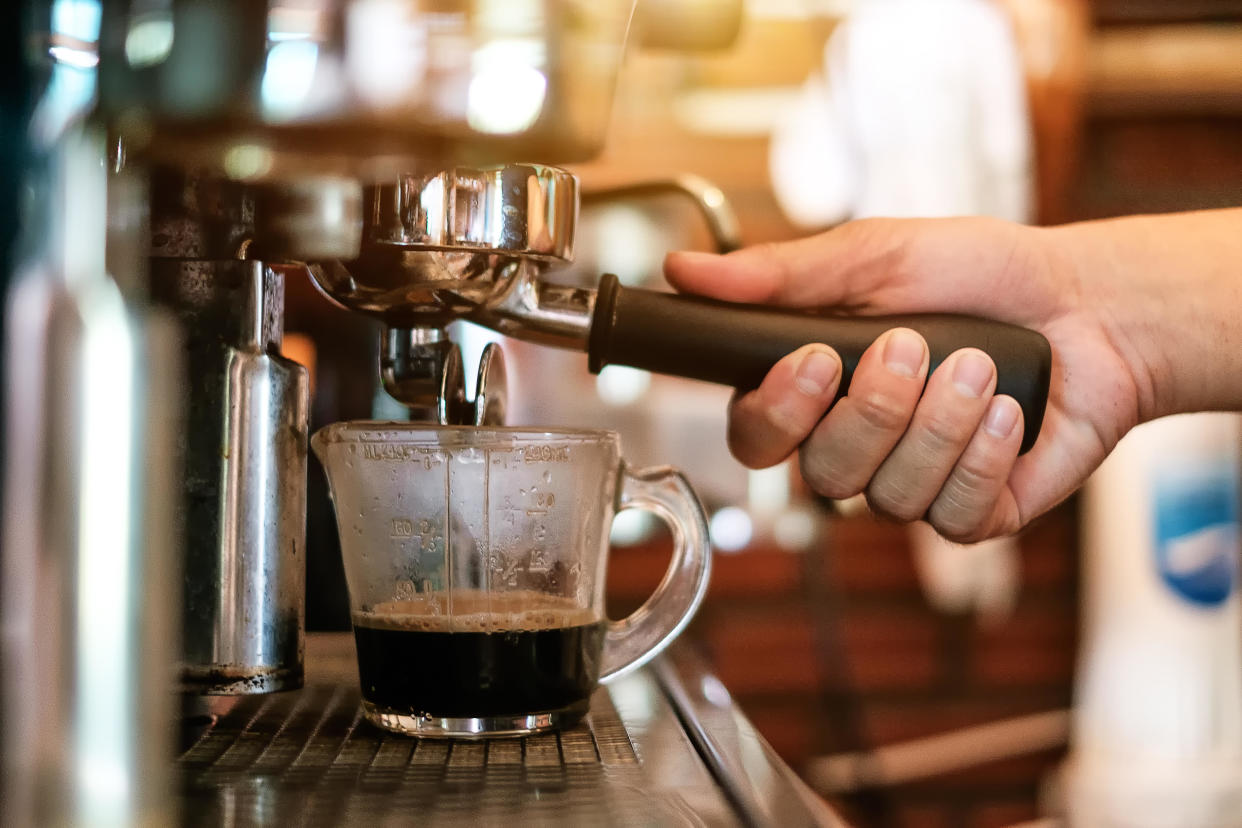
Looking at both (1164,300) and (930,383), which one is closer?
(930,383)

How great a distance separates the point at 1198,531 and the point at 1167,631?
130mm

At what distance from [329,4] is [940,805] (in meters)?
1.75

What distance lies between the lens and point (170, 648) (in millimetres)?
250

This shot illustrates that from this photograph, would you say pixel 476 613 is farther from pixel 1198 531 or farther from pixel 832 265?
pixel 1198 531

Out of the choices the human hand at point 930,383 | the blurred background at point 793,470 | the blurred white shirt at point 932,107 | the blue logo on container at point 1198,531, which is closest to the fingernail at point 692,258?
the human hand at point 930,383

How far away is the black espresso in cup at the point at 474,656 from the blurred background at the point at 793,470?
3.78 feet

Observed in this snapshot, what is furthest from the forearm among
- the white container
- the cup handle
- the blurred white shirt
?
the white container

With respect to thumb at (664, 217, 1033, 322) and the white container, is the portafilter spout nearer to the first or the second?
thumb at (664, 217, 1033, 322)

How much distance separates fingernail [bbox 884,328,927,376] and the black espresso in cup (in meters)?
0.19

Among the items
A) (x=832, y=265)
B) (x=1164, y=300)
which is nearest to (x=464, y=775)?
(x=832, y=265)

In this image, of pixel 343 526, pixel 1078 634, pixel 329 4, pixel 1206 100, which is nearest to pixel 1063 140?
pixel 1206 100

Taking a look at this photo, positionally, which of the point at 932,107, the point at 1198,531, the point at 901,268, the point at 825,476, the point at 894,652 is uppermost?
the point at 932,107

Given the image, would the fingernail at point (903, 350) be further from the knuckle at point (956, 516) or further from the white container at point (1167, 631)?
the white container at point (1167, 631)

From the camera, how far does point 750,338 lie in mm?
535
